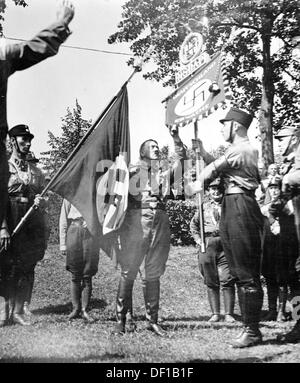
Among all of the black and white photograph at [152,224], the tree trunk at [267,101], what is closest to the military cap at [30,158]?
the black and white photograph at [152,224]

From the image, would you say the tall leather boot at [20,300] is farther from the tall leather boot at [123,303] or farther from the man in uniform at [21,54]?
the man in uniform at [21,54]

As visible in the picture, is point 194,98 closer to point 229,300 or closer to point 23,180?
point 23,180

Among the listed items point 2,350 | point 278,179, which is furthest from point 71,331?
point 278,179

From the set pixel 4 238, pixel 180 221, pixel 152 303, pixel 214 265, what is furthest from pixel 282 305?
pixel 180 221

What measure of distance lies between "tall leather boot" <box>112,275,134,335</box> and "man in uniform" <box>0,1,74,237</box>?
74.4 inches

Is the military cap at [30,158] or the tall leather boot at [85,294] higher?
the military cap at [30,158]

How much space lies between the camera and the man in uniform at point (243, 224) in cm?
427

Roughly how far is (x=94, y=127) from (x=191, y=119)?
3.26ft

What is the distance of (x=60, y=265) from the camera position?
9000 millimetres

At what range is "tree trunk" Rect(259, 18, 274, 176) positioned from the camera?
9.17 m

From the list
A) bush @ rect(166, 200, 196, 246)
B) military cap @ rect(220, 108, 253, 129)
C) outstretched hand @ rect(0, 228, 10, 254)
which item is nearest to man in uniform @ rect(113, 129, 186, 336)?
military cap @ rect(220, 108, 253, 129)

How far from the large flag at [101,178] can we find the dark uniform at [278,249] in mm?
1893

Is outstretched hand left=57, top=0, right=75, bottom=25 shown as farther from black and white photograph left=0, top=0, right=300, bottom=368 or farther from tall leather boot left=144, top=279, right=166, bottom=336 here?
tall leather boot left=144, top=279, right=166, bottom=336

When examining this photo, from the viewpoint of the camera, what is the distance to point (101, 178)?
4.83 m
